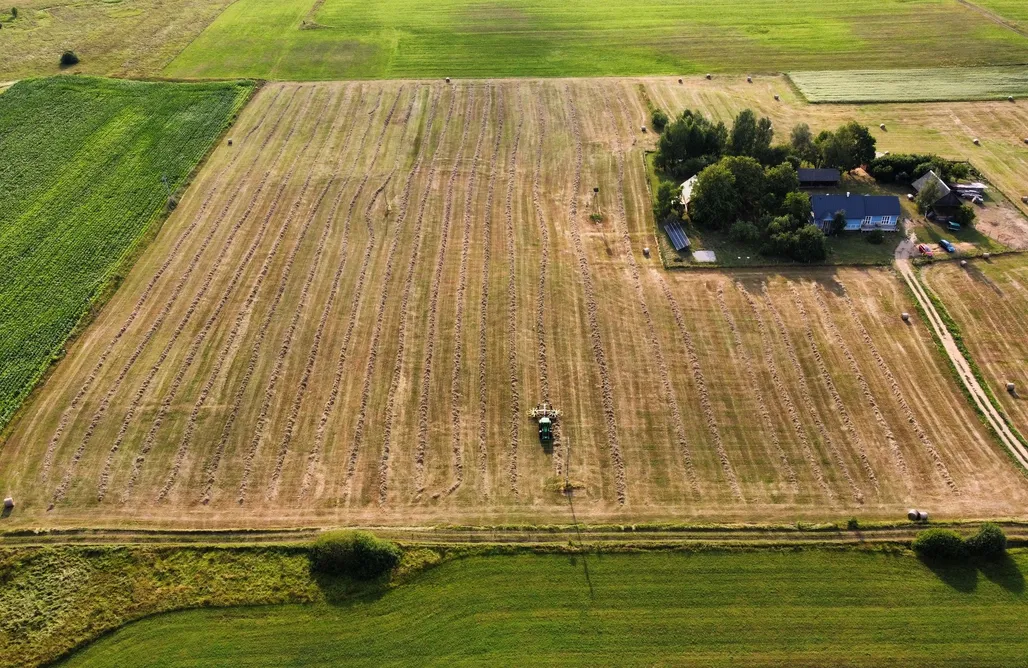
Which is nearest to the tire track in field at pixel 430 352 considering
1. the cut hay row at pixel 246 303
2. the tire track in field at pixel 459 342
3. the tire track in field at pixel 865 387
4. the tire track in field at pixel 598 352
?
the tire track in field at pixel 459 342

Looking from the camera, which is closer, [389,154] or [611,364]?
[611,364]

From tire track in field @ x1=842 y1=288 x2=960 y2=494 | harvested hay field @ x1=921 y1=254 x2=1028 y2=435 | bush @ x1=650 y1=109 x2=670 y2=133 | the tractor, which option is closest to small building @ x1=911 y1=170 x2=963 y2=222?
harvested hay field @ x1=921 y1=254 x2=1028 y2=435

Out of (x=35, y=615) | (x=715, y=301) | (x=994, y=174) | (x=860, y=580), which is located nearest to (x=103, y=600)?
(x=35, y=615)

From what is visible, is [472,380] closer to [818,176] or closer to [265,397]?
[265,397]

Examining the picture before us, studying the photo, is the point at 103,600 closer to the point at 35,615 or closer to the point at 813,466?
the point at 35,615

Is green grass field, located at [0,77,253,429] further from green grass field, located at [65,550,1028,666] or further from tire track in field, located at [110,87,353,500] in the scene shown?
green grass field, located at [65,550,1028,666]

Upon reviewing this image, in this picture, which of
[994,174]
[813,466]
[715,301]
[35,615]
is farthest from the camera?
[994,174]

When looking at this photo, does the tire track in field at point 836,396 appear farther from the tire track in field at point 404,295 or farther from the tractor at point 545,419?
the tire track in field at point 404,295

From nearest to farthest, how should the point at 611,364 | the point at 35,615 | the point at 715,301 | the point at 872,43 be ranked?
the point at 35,615, the point at 611,364, the point at 715,301, the point at 872,43
